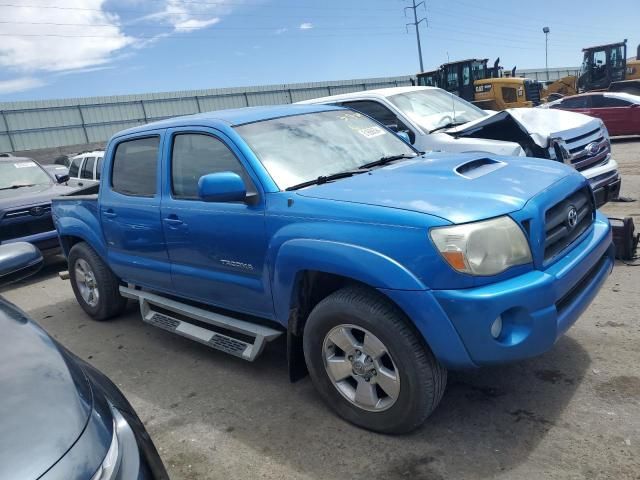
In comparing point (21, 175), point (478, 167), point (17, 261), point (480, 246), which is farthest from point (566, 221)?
point (21, 175)

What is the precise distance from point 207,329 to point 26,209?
17.0 ft

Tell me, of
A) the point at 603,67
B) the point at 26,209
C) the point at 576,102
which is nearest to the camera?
the point at 26,209

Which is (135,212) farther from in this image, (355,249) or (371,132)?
Result: (355,249)

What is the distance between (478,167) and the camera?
11.4ft

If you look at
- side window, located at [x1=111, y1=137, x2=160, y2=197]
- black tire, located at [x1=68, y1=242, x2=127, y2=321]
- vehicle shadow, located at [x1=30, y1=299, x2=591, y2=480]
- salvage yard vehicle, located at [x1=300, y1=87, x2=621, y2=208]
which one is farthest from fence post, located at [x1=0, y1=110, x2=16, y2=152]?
vehicle shadow, located at [x1=30, y1=299, x2=591, y2=480]

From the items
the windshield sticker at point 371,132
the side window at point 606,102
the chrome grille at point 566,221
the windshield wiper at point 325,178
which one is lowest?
the side window at point 606,102

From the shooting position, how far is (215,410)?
3471mm

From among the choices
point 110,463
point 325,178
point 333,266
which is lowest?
point 110,463

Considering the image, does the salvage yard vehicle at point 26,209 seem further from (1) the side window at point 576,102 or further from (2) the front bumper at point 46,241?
(1) the side window at point 576,102

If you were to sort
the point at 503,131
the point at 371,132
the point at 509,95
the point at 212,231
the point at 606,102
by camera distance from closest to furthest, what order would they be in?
the point at 212,231
the point at 371,132
the point at 503,131
the point at 606,102
the point at 509,95

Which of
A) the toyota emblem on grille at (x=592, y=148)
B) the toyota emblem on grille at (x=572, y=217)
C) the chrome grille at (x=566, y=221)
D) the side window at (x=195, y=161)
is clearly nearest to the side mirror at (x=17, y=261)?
the side window at (x=195, y=161)

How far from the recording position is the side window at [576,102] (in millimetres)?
15168

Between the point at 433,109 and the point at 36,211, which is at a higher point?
the point at 433,109

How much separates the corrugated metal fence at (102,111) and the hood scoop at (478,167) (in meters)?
24.5
